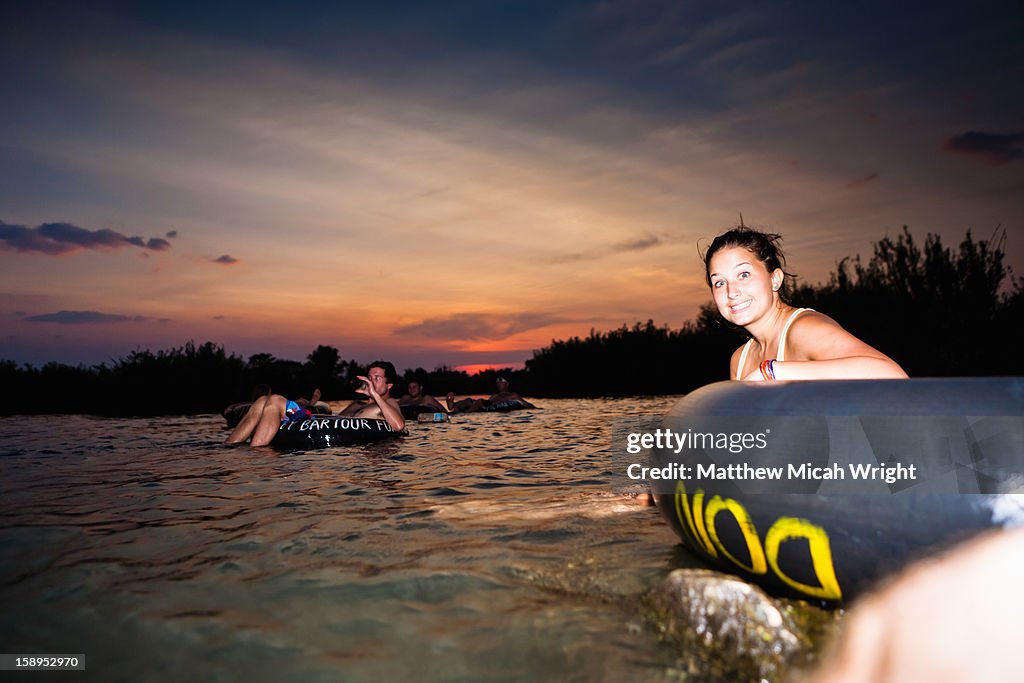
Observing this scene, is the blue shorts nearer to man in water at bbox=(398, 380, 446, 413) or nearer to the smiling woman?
man in water at bbox=(398, 380, 446, 413)

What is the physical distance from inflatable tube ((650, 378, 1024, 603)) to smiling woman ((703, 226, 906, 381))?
65 cm

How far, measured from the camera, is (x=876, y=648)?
2.04 metres

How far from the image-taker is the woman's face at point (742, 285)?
3615 millimetres

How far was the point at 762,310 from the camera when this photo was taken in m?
3.62

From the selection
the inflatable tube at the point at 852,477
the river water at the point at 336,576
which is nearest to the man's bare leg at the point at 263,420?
the river water at the point at 336,576

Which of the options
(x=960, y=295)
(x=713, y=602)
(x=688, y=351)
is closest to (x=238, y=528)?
(x=713, y=602)

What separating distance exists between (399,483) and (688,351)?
2669 cm

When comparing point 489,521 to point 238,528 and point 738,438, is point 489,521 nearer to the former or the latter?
point 238,528

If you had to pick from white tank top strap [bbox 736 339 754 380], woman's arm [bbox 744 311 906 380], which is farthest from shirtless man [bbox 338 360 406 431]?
woman's arm [bbox 744 311 906 380]

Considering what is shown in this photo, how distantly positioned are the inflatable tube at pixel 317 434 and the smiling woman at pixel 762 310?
6489 millimetres

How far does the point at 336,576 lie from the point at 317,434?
603cm

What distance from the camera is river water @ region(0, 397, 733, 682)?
2.26m

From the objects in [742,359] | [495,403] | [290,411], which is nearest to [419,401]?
[495,403]

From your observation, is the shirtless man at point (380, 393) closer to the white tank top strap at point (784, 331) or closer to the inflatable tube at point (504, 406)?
the white tank top strap at point (784, 331)
